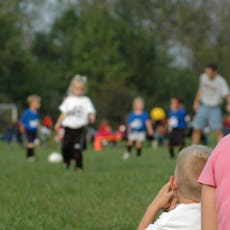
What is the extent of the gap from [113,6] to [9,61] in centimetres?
1987

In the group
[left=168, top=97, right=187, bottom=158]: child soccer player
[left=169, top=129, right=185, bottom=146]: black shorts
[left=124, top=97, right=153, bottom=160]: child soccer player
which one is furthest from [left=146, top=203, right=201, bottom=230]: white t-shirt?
[left=124, top=97, right=153, bottom=160]: child soccer player

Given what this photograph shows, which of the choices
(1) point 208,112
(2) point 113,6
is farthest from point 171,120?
(2) point 113,6

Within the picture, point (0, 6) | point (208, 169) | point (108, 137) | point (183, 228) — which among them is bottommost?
point (108, 137)

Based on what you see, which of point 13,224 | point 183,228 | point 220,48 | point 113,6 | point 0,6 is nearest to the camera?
point 183,228

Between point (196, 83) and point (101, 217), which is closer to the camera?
point (101, 217)

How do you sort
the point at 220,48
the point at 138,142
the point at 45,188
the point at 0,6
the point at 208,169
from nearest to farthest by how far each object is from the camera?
the point at 208,169 < the point at 45,188 < the point at 138,142 < the point at 0,6 < the point at 220,48

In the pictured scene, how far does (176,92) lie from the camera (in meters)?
72.8

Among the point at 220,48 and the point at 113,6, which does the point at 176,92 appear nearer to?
the point at 220,48

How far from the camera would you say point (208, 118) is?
17922mm

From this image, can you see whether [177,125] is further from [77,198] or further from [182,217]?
[182,217]

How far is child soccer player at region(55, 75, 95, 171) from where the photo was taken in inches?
559

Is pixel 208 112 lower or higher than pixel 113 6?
lower

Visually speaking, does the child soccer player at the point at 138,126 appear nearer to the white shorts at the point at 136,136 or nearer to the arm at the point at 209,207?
the white shorts at the point at 136,136

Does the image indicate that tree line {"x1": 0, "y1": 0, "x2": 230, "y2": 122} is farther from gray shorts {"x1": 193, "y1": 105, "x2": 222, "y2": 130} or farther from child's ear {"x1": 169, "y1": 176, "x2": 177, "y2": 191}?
child's ear {"x1": 169, "y1": 176, "x2": 177, "y2": 191}
